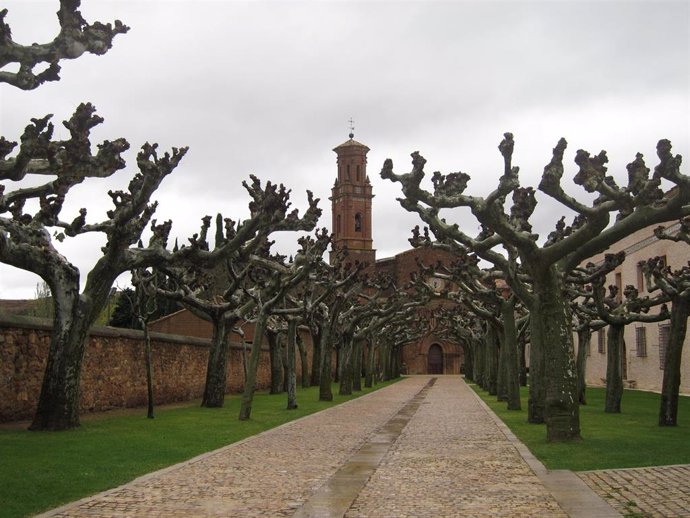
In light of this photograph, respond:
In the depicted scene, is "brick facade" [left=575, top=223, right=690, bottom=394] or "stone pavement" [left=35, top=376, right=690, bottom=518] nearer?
"stone pavement" [left=35, top=376, right=690, bottom=518]

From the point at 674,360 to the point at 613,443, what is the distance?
4257 mm

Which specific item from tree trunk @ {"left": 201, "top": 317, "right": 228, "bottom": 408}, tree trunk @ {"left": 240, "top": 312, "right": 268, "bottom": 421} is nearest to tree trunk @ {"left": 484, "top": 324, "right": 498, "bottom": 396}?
tree trunk @ {"left": 201, "top": 317, "right": 228, "bottom": 408}

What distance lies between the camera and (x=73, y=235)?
55.2 ft

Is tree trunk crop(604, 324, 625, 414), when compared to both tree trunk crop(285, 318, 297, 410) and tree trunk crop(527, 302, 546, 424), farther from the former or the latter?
tree trunk crop(285, 318, 297, 410)

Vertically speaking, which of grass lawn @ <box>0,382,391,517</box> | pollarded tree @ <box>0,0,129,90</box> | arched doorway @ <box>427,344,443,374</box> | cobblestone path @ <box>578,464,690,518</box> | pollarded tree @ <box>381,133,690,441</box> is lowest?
arched doorway @ <box>427,344,443,374</box>

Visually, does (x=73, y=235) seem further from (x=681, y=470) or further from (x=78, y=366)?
(x=681, y=470)

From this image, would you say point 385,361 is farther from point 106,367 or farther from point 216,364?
point 106,367

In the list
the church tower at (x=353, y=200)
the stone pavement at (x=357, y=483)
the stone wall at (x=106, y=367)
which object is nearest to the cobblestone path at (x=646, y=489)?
the stone pavement at (x=357, y=483)

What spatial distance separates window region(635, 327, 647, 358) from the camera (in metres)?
42.4

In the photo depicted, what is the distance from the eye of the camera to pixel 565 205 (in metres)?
13.9

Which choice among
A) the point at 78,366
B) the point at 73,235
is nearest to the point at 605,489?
the point at 78,366

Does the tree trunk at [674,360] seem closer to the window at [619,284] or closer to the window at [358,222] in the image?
the window at [619,284]

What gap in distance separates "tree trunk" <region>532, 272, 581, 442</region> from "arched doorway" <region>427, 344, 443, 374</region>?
81.8 meters

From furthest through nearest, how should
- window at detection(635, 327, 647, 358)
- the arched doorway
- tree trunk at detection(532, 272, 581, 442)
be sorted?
the arched doorway → window at detection(635, 327, 647, 358) → tree trunk at detection(532, 272, 581, 442)
